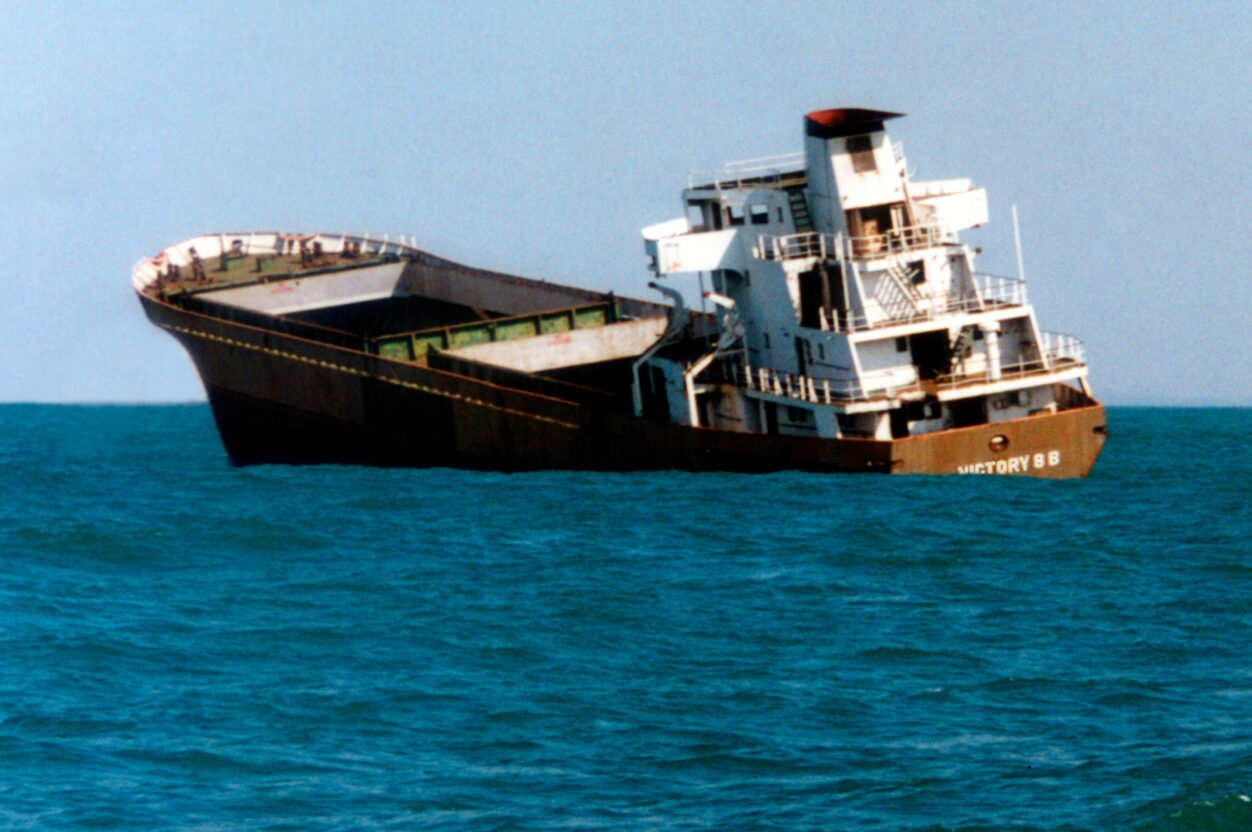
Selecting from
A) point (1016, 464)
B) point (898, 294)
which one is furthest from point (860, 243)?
point (1016, 464)

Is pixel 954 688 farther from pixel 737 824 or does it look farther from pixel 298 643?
pixel 298 643

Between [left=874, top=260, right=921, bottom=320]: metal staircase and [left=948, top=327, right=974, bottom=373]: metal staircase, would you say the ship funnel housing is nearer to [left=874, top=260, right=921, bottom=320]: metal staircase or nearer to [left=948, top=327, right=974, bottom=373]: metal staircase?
[left=874, top=260, right=921, bottom=320]: metal staircase

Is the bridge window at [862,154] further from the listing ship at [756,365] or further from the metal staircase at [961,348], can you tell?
the metal staircase at [961,348]

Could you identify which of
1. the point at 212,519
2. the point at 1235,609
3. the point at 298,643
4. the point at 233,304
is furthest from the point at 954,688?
the point at 233,304

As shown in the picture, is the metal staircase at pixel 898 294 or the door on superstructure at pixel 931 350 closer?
the metal staircase at pixel 898 294

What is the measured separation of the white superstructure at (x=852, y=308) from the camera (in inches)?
1443

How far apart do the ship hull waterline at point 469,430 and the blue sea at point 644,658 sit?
84cm

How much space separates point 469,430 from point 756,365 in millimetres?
7715

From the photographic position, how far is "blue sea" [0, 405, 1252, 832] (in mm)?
17312

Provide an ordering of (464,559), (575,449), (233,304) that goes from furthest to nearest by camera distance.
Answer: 1. (233,304)
2. (575,449)
3. (464,559)

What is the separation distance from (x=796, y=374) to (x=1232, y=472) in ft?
Answer: 33.7

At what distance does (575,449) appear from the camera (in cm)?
4088

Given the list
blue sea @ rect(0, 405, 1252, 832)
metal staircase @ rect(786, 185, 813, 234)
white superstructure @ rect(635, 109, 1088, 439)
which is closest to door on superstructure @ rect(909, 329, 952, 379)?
white superstructure @ rect(635, 109, 1088, 439)

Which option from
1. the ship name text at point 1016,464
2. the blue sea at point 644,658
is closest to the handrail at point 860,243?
the ship name text at point 1016,464
